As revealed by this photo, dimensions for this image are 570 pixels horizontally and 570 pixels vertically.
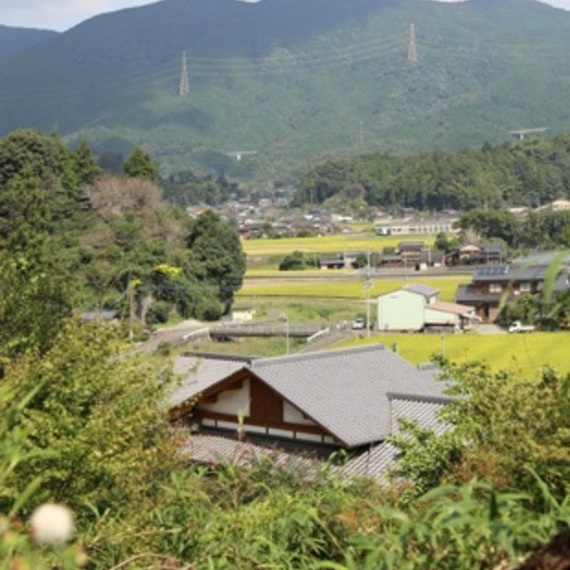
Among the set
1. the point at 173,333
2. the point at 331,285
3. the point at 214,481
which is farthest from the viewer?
the point at 331,285

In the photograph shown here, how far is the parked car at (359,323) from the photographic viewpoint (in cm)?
3078

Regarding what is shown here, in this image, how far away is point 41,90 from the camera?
16012 cm

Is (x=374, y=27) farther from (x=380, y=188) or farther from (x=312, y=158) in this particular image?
(x=380, y=188)

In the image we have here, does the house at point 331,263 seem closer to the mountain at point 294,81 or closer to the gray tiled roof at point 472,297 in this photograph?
the gray tiled roof at point 472,297

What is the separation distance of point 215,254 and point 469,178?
4205 centimetres

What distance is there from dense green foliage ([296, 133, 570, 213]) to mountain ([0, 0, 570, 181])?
3038 cm

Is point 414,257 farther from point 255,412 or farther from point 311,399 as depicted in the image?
point 311,399

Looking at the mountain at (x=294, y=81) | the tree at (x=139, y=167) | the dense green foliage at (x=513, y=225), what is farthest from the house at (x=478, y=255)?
the mountain at (x=294, y=81)

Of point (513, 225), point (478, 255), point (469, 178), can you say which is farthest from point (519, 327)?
point (469, 178)

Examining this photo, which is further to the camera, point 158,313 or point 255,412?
point 158,313

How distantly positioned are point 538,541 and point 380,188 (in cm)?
7743

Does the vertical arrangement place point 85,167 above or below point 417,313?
above

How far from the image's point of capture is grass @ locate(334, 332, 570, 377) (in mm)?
20500

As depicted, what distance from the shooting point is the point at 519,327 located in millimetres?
28188
